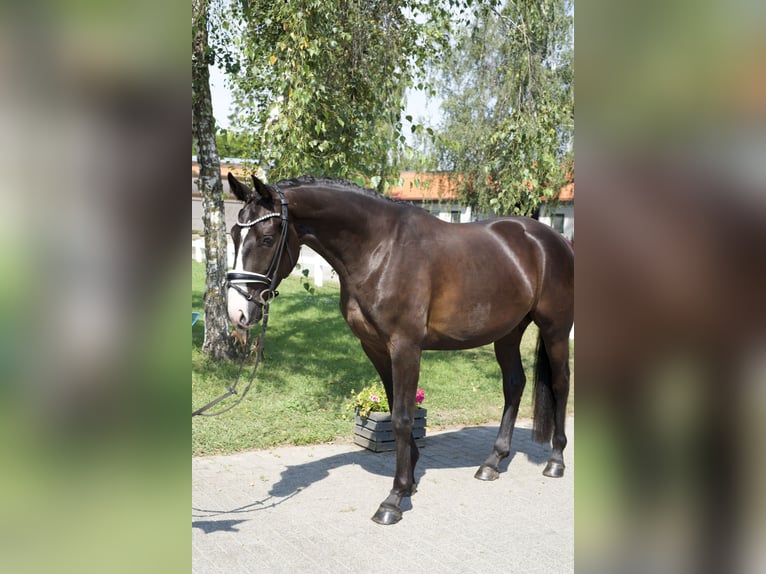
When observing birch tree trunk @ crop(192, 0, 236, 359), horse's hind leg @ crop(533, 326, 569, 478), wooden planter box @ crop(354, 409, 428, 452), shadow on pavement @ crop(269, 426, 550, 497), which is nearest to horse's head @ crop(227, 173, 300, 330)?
shadow on pavement @ crop(269, 426, 550, 497)

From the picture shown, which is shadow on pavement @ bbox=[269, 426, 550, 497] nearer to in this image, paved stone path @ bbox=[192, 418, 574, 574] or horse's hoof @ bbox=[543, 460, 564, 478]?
paved stone path @ bbox=[192, 418, 574, 574]

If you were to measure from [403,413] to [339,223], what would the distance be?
137cm

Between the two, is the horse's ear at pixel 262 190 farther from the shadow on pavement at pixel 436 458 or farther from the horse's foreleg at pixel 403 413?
the shadow on pavement at pixel 436 458

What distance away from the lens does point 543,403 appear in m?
5.41

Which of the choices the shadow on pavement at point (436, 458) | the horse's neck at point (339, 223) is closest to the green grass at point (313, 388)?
the shadow on pavement at point (436, 458)

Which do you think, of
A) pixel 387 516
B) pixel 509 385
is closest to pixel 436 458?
pixel 509 385

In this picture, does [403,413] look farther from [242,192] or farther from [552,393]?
[242,192]

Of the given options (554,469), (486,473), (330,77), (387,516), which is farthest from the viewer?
(330,77)

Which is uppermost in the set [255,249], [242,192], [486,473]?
[242,192]

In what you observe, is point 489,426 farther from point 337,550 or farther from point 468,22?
point 468,22

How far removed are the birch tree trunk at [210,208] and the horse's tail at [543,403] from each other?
4107 millimetres

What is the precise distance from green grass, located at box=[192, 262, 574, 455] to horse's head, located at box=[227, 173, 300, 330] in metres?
2.31

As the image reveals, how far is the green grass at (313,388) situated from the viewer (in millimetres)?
6137
